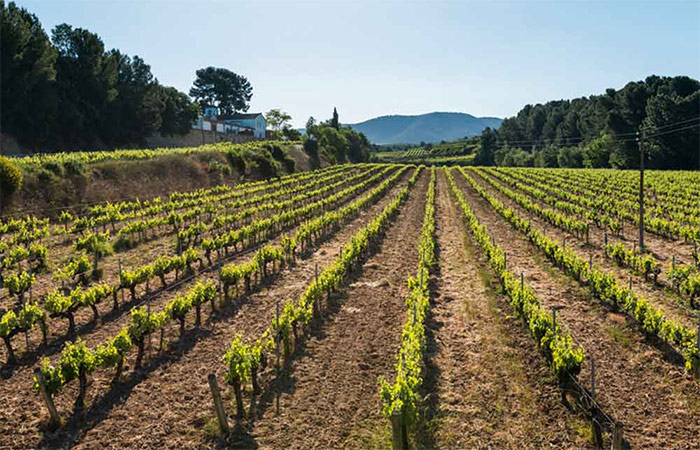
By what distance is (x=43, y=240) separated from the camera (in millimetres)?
23047

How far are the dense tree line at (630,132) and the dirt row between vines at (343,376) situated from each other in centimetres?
4254

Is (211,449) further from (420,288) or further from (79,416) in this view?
(420,288)

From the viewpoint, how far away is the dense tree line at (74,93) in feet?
137

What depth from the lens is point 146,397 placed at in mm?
9836

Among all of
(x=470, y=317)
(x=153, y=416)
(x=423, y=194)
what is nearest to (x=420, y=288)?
(x=470, y=317)

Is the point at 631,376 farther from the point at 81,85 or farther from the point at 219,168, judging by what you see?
the point at 81,85

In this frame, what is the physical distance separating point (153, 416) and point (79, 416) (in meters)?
1.43

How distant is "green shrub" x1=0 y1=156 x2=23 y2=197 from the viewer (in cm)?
2692

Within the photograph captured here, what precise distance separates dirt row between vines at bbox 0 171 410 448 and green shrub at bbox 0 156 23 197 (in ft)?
63.1

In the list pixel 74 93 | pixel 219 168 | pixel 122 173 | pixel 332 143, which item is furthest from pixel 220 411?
pixel 332 143

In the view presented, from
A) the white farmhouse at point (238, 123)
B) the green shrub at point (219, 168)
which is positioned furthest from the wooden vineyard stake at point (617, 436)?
the white farmhouse at point (238, 123)

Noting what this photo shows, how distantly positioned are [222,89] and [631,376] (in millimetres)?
117621

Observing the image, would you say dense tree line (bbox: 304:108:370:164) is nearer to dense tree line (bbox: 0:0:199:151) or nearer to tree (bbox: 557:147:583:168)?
dense tree line (bbox: 0:0:199:151)

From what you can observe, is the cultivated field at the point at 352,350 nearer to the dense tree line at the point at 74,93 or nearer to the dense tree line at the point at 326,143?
the dense tree line at the point at 74,93
